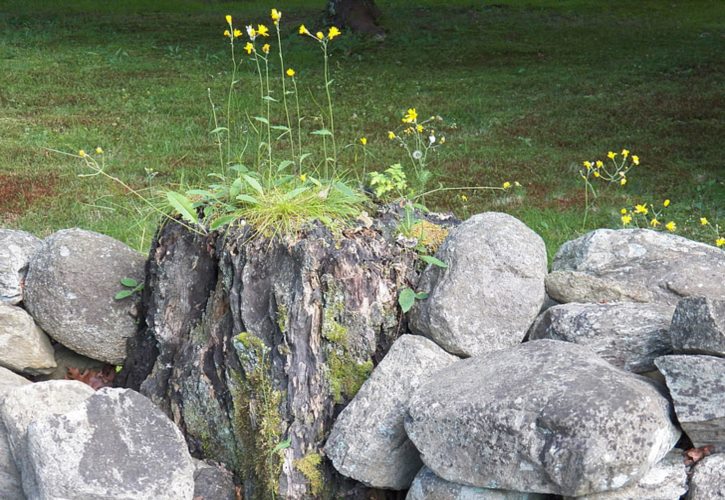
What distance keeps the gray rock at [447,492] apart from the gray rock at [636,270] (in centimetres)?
97

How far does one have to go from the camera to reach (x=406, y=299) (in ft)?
13.4

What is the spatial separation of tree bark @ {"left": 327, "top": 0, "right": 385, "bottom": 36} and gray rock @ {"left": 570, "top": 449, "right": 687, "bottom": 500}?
1512cm

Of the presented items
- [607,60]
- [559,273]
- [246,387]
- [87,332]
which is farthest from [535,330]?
[607,60]

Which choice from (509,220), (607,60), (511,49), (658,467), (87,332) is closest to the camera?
(658,467)

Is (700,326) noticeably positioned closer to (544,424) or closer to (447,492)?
(544,424)

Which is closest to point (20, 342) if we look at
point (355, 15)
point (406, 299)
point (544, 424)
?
point (406, 299)

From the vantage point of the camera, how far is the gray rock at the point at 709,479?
3.40 metres

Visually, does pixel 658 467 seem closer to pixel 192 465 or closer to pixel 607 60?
pixel 192 465

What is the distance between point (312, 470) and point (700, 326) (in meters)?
1.56

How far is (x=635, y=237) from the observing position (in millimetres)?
4414

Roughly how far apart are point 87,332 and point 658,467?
8.46 ft

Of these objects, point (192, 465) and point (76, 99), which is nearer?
point (192, 465)

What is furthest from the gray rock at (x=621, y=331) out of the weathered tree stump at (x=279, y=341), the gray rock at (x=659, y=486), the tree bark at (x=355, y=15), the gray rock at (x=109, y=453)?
the tree bark at (x=355, y=15)

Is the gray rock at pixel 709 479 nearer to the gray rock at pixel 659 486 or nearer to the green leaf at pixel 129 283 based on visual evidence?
the gray rock at pixel 659 486
